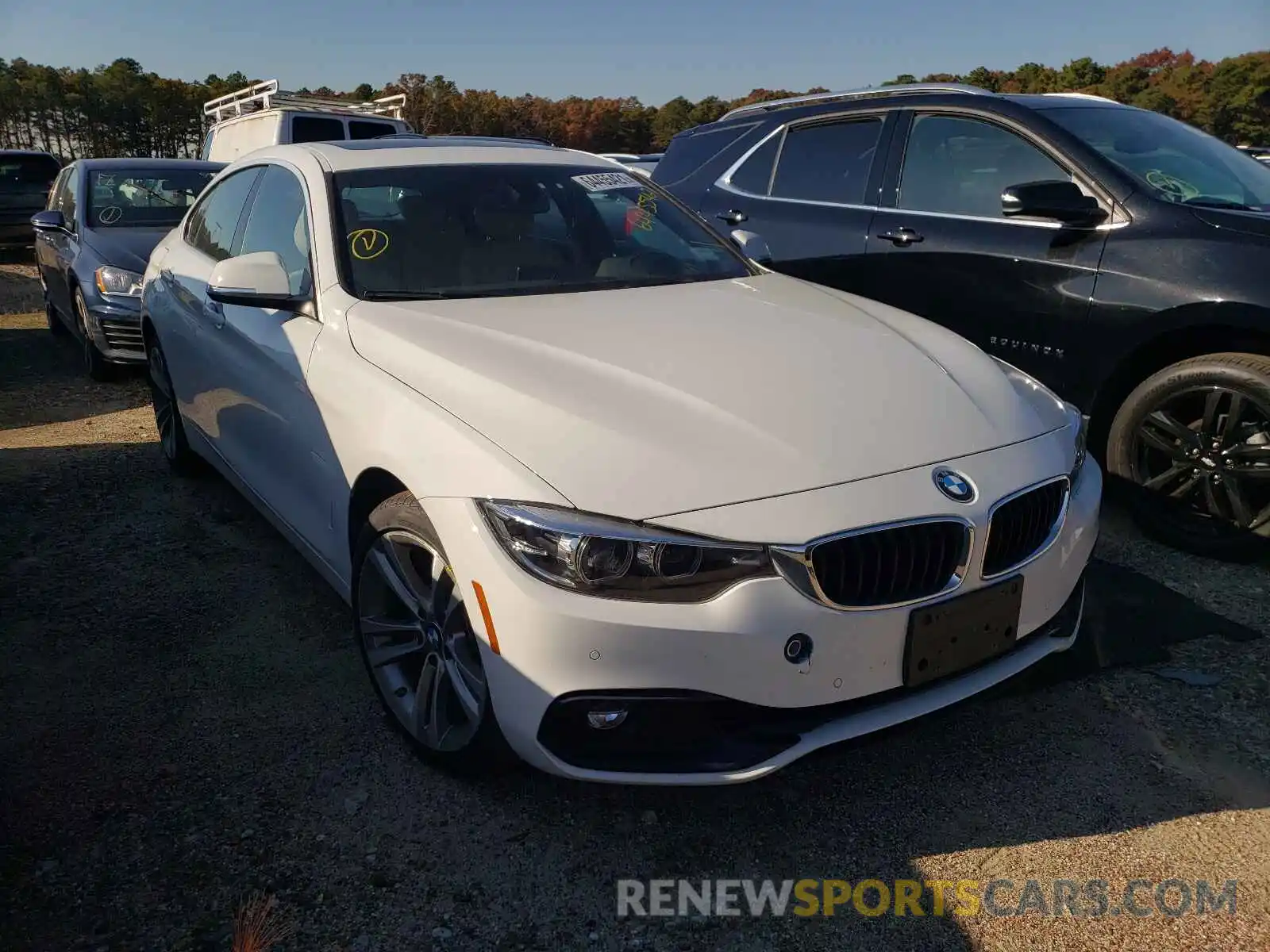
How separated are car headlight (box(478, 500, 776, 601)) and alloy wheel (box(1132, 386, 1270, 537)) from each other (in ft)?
8.30

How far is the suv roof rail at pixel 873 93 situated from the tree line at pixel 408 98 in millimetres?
22453

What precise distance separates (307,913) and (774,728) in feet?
3.56

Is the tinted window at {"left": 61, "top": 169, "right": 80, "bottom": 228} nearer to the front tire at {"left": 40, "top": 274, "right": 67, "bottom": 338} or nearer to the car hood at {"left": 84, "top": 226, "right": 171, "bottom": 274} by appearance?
the car hood at {"left": 84, "top": 226, "right": 171, "bottom": 274}

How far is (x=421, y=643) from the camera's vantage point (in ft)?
8.63

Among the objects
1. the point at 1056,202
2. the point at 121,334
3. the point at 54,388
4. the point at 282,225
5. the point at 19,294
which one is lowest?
the point at 19,294

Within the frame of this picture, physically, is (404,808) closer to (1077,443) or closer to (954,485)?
(954,485)

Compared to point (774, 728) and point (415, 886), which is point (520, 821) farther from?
point (774, 728)

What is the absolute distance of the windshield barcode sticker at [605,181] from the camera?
3.86 metres

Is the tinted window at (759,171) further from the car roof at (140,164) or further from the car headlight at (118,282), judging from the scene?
the car roof at (140,164)

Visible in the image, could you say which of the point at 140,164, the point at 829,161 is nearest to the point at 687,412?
the point at 829,161

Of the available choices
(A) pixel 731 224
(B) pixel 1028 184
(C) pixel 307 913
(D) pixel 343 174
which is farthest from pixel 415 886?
(A) pixel 731 224

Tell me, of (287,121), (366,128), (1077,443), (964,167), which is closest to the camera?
(1077,443)

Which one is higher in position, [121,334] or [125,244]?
[125,244]

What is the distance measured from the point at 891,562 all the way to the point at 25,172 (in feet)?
55.0
